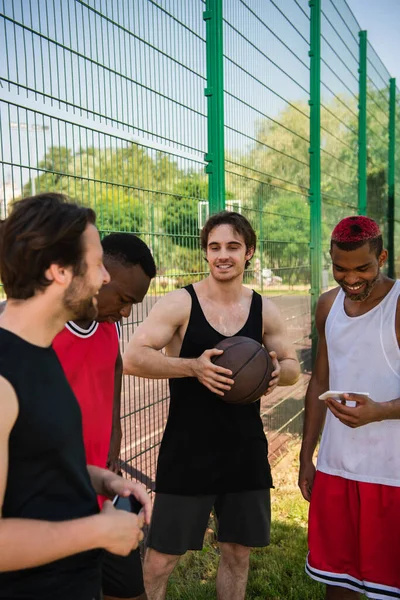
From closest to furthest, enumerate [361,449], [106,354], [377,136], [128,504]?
[128,504] → [106,354] → [361,449] → [377,136]

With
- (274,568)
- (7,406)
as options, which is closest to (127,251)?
(7,406)

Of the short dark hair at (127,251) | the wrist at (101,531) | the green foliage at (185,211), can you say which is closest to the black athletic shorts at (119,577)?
the wrist at (101,531)

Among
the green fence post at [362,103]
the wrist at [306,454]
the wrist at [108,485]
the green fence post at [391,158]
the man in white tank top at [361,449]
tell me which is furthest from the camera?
the green fence post at [391,158]

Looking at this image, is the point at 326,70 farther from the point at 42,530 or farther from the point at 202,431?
the point at 42,530

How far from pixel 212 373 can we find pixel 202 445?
488 mm

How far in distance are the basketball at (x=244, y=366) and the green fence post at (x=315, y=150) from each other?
3.97 m

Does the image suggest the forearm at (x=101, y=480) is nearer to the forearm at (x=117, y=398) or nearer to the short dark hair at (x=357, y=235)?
the forearm at (x=117, y=398)

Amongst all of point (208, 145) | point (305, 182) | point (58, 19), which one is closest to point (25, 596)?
point (58, 19)

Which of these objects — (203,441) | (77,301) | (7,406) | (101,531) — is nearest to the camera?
(7,406)

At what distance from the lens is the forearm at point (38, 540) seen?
145cm

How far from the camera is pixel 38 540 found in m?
1.47

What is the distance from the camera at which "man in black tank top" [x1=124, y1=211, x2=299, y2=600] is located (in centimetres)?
309

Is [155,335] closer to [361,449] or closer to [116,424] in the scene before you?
[116,424]

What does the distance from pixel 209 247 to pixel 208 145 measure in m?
1.41
